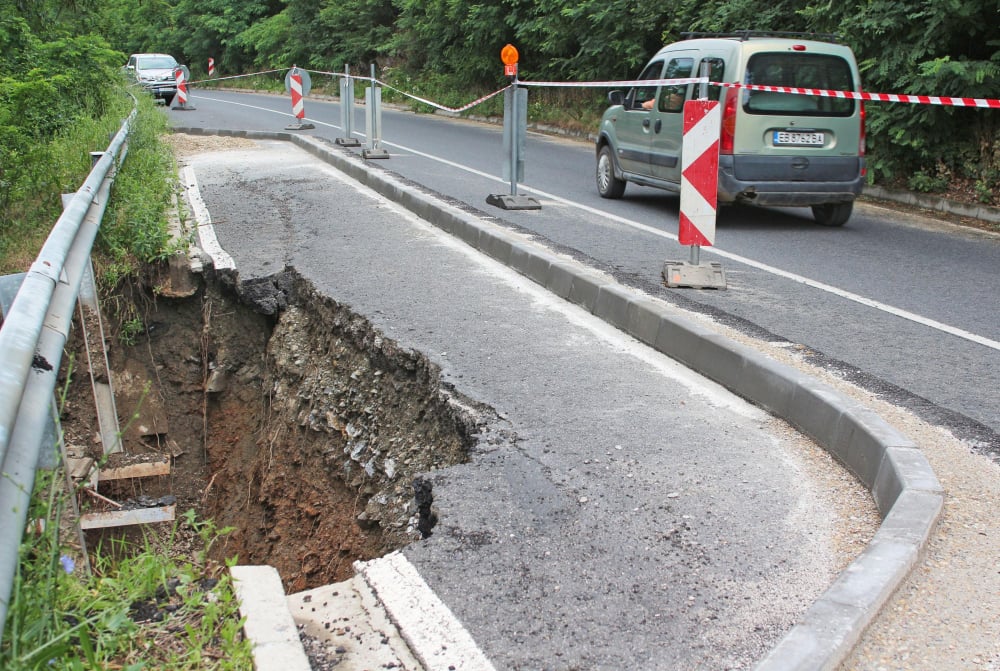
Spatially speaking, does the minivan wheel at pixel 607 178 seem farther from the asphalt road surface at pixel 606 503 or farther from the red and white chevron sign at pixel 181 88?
the red and white chevron sign at pixel 181 88

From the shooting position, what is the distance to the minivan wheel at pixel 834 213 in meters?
10.5

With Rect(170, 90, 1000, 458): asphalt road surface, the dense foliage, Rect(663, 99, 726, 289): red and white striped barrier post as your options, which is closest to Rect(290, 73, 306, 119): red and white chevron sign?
the dense foliage

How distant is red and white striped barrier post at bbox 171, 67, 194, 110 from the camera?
29.4m

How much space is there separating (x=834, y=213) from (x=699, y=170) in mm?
4401

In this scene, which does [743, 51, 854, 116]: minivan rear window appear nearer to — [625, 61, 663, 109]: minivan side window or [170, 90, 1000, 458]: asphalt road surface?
[170, 90, 1000, 458]: asphalt road surface

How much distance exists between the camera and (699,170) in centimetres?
680

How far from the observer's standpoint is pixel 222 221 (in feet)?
30.5

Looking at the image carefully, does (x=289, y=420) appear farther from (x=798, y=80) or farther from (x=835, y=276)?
(x=798, y=80)

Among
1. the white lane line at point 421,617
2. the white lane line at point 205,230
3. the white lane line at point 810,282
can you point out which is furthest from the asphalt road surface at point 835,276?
the white lane line at point 205,230

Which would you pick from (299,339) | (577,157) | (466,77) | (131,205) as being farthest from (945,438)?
(466,77)

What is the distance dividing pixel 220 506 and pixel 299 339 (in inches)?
51.3

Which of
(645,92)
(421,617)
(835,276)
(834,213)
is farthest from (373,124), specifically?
(421,617)

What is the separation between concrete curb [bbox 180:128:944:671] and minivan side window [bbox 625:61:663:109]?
12.3 feet

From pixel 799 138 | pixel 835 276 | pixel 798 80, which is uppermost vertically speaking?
pixel 798 80
